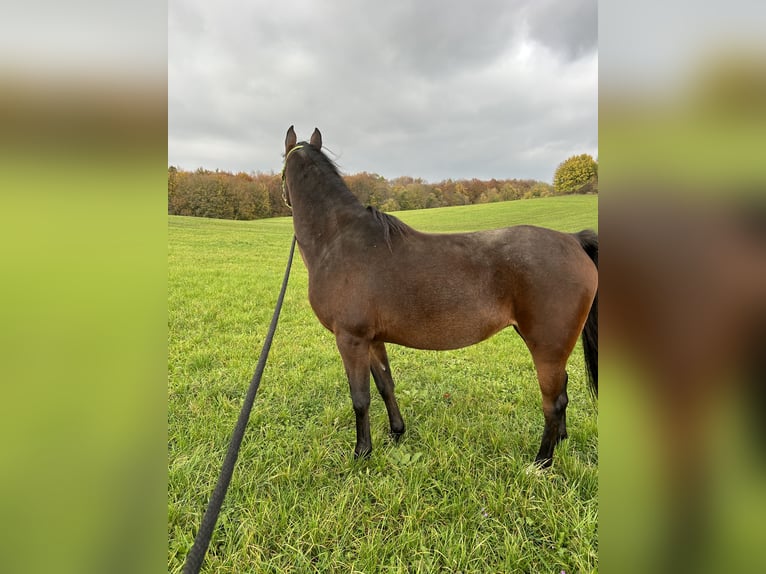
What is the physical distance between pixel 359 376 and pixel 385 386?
0.49 m

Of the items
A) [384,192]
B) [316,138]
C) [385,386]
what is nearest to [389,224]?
[316,138]

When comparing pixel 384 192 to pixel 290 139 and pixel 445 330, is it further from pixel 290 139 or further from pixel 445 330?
pixel 445 330

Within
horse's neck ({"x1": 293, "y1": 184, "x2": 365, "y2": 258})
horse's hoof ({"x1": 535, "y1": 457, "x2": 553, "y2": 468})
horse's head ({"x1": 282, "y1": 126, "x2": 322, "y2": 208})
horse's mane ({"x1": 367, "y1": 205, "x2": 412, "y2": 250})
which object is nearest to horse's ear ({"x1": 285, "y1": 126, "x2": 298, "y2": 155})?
horse's head ({"x1": 282, "y1": 126, "x2": 322, "y2": 208})

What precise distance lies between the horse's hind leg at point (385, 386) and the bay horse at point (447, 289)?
395 mm

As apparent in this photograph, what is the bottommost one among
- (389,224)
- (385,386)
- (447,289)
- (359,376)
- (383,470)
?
Answer: (383,470)

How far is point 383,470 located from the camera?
8.70ft

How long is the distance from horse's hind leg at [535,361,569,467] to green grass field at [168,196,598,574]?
119 mm

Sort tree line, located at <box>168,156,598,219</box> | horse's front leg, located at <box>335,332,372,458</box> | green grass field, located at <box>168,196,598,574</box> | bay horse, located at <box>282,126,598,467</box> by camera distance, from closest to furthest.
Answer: green grass field, located at <box>168,196,598,574</box>
bay horse, located at <box>282,126,598,467</box>
horse's front leg, located at <box>335,332,372,458</box>
tree line, located at <box>168,156,598,219</box>

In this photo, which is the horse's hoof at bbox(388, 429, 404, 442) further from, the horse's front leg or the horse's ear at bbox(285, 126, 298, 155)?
the horse's ear at bbox(285, 126, 298, 155)

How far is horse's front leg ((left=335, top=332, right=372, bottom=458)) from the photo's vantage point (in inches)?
108

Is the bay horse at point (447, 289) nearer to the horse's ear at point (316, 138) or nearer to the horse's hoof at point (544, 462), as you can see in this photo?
the horse's hoof at point (544, 462)

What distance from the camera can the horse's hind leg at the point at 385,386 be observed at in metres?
3.14
